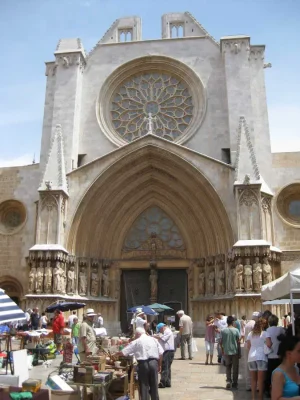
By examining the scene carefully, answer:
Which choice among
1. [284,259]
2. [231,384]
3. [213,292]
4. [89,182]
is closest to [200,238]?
[213,292]

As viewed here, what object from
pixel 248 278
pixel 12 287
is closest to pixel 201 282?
pixel 248 278

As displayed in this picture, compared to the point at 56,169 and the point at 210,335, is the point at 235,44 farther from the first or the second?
the point at 210,335

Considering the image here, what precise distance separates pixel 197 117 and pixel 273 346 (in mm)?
16056

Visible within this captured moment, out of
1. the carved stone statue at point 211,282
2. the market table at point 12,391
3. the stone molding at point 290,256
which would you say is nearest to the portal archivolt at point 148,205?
the carved stone statue at point 211,282

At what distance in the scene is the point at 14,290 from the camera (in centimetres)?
2034

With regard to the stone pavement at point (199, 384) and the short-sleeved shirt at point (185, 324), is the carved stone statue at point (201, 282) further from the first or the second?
the stone pavement at point (199, 384)

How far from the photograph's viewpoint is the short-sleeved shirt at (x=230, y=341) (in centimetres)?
836

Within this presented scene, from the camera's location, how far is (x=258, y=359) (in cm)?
691

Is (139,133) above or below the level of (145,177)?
above

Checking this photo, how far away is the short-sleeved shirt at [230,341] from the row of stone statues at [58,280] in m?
9.92

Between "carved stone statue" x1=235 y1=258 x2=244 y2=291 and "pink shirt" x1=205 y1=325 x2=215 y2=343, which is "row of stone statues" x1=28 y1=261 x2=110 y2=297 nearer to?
"carved stone statue" x1=235 y1=258 x2=244 y2=291

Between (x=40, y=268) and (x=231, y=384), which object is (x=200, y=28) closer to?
(x=40, y=268)

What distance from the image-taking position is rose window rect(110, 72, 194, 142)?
72.4 ft

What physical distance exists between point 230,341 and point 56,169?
1256 centimetres
